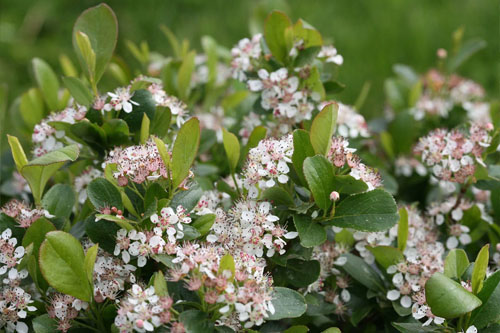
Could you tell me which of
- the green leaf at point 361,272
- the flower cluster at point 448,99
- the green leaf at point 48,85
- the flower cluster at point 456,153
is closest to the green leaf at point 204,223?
the green leaf at point 361,272

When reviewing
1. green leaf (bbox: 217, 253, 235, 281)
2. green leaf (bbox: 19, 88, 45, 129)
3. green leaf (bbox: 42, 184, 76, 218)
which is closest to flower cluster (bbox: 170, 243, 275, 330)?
green leaf (bbox: 217, 253, 235, 281)

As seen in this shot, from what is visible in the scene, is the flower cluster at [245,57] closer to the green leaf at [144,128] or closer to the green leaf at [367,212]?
the green leaf at [144,128]

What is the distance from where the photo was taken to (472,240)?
4.74 ft

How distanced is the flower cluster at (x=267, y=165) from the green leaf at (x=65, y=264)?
1.07ft

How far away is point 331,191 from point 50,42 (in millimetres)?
2923

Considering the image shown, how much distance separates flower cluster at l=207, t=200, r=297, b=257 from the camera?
1095 mm

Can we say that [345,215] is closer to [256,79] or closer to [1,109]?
[256,79]

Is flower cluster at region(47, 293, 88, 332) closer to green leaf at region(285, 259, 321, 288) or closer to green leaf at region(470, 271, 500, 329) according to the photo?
green leaf at region(285, 259, 321, 288)

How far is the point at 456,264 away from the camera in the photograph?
44.7 inches

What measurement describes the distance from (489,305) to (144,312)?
0.58 m

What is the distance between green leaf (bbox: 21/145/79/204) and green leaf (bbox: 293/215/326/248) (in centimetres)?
41

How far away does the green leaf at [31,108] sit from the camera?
1606 mm

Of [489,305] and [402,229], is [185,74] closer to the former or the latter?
[402,229]

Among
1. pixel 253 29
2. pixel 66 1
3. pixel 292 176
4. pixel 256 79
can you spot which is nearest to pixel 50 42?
pixel 66 1
